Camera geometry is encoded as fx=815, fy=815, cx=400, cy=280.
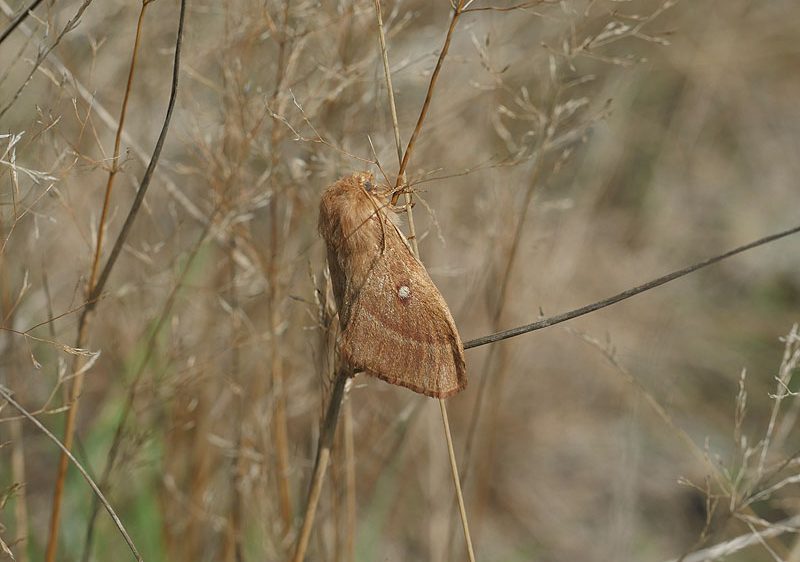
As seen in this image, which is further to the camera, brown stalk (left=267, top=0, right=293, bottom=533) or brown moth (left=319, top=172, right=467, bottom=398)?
brown stalk (left=267, top=0, right=293, bottom=533)

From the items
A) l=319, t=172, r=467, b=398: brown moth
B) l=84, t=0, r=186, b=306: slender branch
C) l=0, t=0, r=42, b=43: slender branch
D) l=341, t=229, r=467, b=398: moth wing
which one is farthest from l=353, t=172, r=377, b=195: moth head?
l=0, t=0, r=42, b=43: slender branch

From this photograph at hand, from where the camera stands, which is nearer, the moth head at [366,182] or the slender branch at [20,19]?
the slender branch at [20,19]

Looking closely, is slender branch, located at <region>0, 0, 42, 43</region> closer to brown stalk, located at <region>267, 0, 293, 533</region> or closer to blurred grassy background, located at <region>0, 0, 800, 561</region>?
blurred grassy background, located at <region>0, 0, 800, 561</region>

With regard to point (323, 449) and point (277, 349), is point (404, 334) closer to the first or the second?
point (323, 449)

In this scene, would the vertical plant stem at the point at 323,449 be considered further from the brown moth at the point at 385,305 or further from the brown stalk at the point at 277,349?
the brown stalk at the point at 277,349

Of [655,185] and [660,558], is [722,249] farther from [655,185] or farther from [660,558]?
[660,558]

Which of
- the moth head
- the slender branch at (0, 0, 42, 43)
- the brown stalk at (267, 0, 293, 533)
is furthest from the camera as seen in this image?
the brown stalk at (267, 0, 293, 533)

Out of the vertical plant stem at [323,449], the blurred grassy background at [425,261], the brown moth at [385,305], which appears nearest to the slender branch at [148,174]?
the blurred grassy background at [425,261]

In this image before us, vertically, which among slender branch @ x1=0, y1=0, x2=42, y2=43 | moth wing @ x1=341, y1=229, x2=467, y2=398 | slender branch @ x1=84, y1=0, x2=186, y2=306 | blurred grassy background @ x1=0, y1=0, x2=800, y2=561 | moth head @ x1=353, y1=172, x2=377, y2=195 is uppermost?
slender branch @ x1=0, y1=0, x2=42, y2=43
